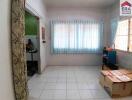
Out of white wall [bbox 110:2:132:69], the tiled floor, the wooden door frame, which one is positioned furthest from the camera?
white wall [bbox 110:2:132:69]

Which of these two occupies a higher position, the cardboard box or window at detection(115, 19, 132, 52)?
window at detection(115, 19, 132, 52)

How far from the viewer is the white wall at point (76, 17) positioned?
6.91 m

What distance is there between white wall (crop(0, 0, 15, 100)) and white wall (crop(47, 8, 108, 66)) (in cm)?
454

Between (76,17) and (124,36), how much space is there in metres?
2.32

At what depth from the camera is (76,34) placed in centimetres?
690

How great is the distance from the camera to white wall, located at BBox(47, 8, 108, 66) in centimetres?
691

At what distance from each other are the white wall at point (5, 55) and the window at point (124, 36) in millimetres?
3619

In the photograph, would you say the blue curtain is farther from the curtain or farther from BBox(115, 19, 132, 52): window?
the curtain

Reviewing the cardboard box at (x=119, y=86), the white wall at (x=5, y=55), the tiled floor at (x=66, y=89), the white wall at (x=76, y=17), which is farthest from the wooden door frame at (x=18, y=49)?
the white wall at (x=76, y=17)

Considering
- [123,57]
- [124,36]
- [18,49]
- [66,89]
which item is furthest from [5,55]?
[124,36]

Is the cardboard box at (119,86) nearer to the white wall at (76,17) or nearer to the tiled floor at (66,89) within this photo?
the tiled floor at (66,89)

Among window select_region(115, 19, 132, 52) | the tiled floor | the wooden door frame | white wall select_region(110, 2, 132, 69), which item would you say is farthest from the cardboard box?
the wooden door frame

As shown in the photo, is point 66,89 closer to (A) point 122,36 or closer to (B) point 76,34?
(A) point 122,36

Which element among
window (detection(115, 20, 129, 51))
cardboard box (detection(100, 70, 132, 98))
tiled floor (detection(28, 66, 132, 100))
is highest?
window (detection(115, 20, 129, 51))
